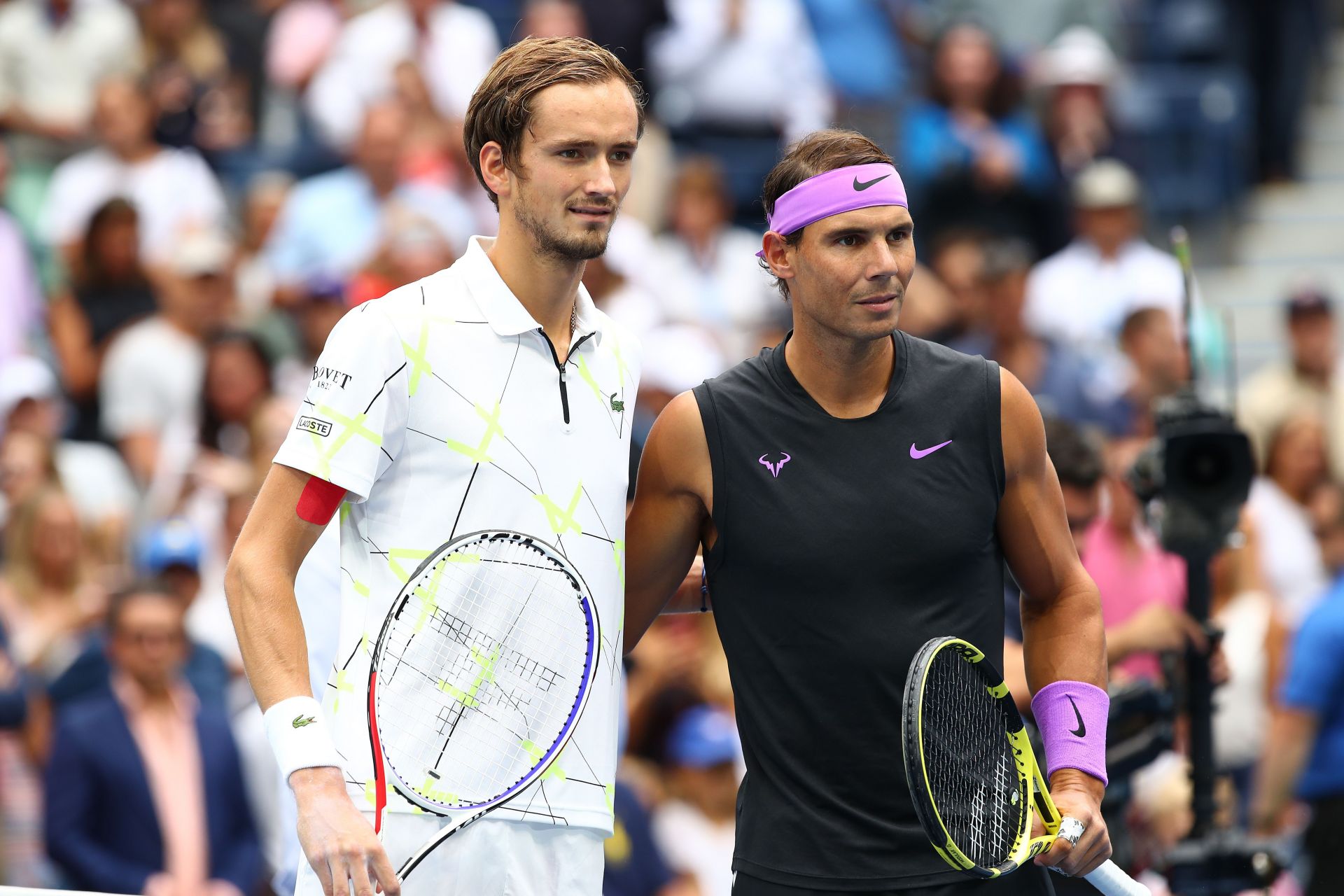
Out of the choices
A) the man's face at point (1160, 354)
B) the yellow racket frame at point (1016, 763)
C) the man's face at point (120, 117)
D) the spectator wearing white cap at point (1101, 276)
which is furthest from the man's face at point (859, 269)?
the man's face at point (120, 117)

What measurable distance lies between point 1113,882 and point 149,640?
4214 millimetres

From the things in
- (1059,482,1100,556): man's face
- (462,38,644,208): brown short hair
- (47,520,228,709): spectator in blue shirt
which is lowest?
(47,520,228,709): spectator in blue shirt

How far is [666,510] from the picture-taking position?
3801mm

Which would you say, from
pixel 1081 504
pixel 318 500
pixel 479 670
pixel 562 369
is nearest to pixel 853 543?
pixel 562 369

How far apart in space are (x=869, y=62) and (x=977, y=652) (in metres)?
8.63

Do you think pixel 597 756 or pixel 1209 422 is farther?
pixel 1209 422

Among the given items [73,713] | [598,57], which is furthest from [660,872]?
[598,57]

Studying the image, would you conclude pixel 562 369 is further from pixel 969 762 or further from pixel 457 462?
pixel 969 762

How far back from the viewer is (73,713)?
273 inches

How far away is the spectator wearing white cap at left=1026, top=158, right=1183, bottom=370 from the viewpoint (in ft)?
32.5

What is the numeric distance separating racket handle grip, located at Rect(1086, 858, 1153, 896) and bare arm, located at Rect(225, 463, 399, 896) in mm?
1273

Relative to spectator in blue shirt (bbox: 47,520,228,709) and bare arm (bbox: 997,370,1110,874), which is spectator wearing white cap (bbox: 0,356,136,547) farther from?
bare arm (bbox: 997,370,1110,874)

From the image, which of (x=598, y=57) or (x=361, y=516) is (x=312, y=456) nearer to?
(x=361, y=516)

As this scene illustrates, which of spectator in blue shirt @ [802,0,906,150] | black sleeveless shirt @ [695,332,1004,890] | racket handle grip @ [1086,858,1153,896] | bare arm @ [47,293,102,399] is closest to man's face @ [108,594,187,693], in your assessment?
bare arm @ [47,293,102,399]
